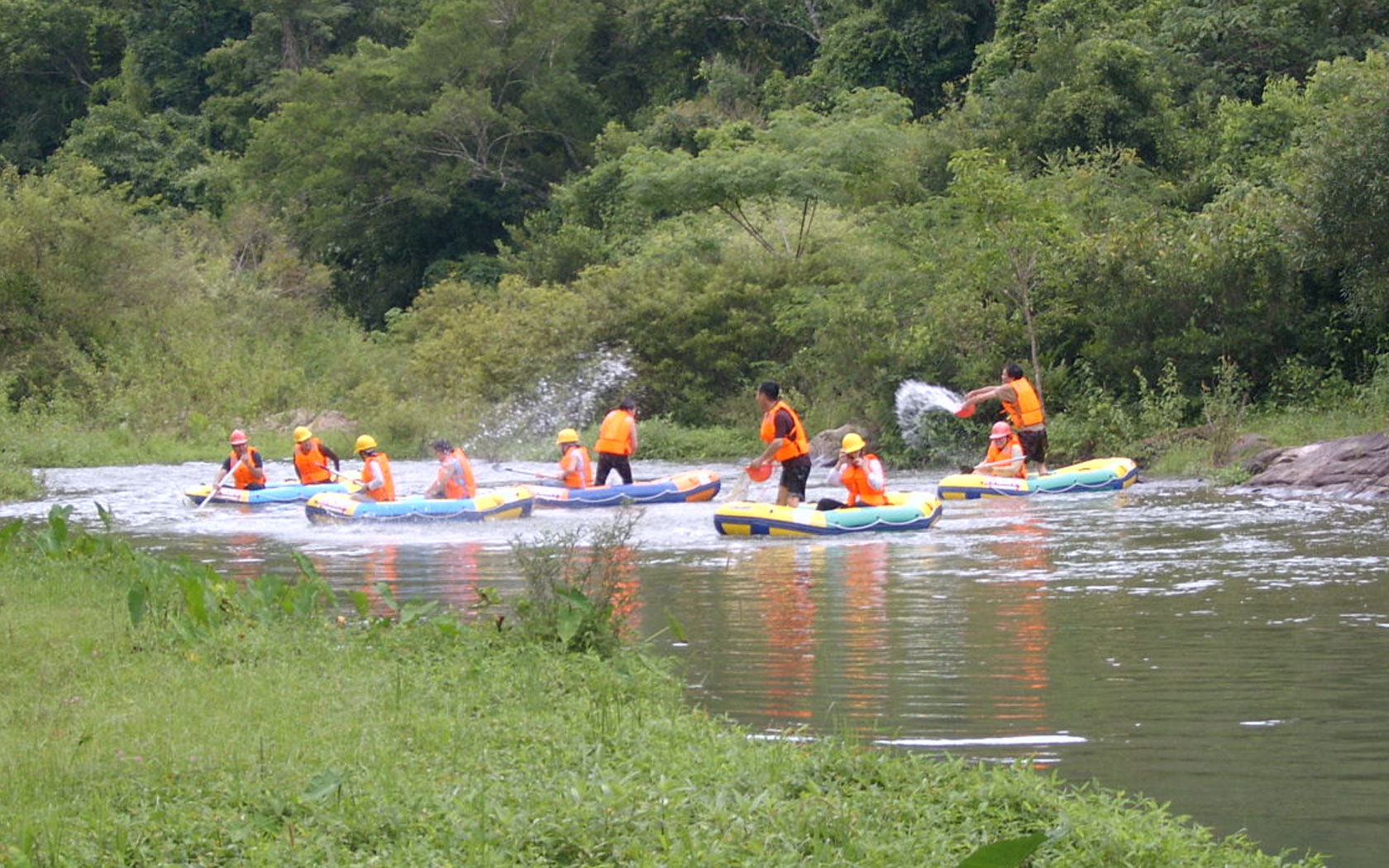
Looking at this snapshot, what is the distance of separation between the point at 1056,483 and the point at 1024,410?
1.18m

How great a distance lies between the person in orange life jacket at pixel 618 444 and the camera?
20422mm

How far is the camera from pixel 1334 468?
18.8m

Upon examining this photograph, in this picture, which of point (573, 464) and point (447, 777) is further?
point (573, 464)

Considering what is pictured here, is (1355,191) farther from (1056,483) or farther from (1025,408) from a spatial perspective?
(1056,483)

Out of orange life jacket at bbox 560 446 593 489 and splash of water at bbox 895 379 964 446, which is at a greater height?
splash of water at bbox 895 379 964 446

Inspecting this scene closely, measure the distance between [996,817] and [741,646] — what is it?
442cm

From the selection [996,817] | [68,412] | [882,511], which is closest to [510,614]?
[996,817]

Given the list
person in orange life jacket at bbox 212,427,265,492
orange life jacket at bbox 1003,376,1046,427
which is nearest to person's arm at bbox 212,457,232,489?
person in orange life jacket at bbox 212,427,265,492

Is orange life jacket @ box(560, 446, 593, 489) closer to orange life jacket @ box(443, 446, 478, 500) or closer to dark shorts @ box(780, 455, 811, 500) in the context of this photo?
orange life jacket @ box(443, 446, 478, 500)

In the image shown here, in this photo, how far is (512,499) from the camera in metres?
18.8

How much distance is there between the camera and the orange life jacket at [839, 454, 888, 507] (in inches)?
651

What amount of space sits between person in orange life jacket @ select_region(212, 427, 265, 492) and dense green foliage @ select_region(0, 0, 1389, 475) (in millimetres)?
8464

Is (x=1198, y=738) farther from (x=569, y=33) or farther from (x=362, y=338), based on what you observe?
(x=569, y=33)

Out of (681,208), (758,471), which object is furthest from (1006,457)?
(681,208)
